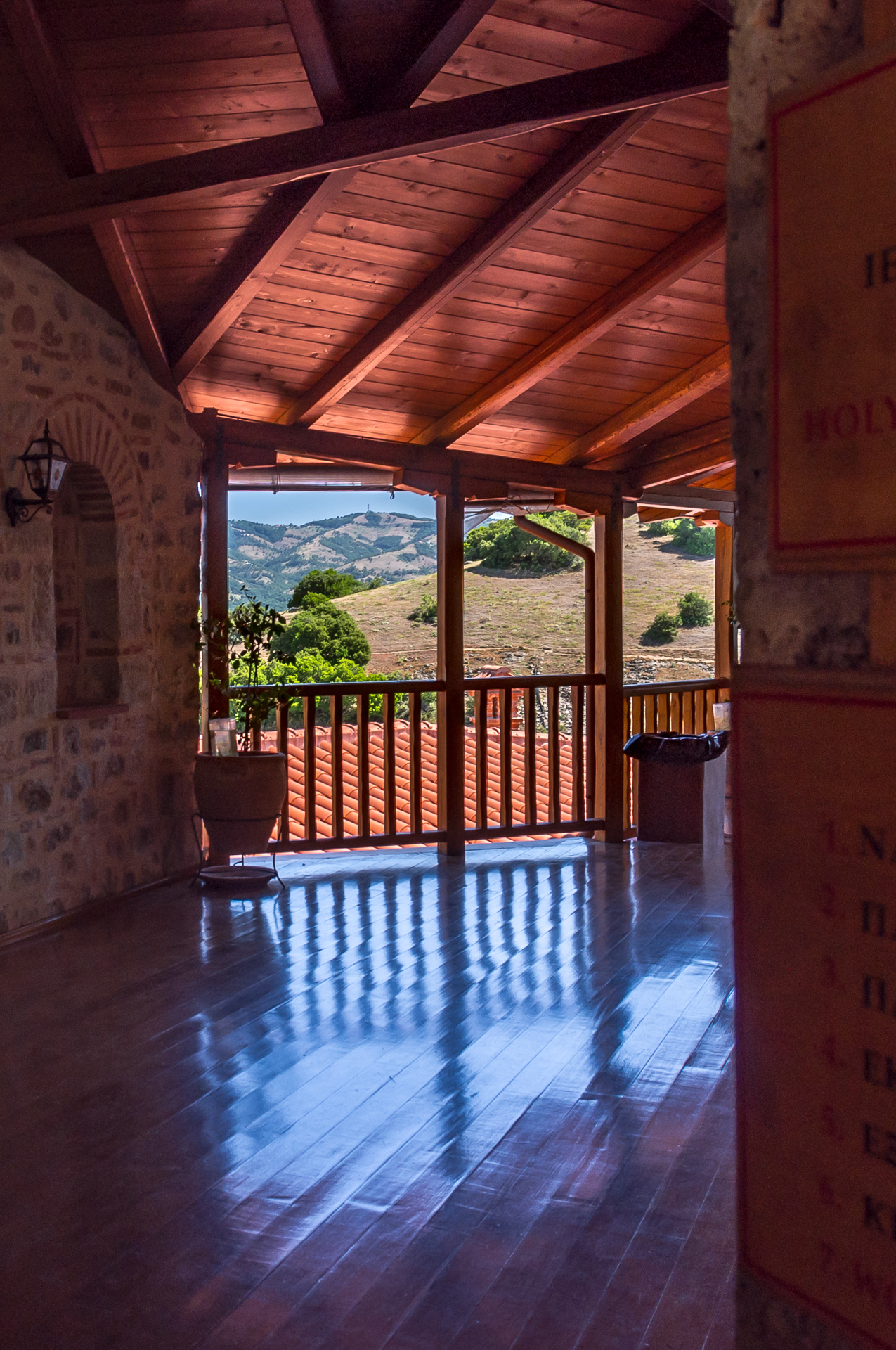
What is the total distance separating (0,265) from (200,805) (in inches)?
103

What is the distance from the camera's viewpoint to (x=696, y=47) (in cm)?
329

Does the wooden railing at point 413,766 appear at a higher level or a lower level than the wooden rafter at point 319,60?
lower

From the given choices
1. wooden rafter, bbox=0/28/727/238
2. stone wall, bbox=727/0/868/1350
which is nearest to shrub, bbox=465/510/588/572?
wooden rafter, bbox=0/28/727/238

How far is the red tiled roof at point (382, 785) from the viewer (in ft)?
25.8

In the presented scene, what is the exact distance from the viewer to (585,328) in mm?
5418

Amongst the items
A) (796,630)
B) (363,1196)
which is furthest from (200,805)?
(796,630)

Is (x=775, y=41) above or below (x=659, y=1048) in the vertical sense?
above

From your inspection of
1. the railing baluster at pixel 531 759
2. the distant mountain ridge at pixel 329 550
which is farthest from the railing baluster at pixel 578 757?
the distant mountain ridge at pixel 329 550

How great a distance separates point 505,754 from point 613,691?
0.79 meters

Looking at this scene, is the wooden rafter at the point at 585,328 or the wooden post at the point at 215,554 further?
the wooden post at the point at 215,554

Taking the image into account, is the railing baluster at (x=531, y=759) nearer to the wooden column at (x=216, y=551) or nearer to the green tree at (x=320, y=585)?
the wooden column at (x=216, y=551)

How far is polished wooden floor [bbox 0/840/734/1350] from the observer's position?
79.9 inches

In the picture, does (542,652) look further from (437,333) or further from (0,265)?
(0,265)

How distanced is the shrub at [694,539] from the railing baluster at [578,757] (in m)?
13.4
